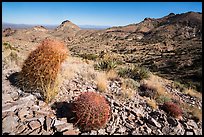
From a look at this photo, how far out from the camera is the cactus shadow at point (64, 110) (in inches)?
217

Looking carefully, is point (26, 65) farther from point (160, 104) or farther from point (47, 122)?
point (160, 104)

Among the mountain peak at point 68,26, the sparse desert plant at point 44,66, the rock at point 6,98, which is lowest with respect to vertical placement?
the mountain peak at point 68,26

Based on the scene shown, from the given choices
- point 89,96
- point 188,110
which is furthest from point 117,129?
point 188,110

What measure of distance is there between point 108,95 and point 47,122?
236 cm

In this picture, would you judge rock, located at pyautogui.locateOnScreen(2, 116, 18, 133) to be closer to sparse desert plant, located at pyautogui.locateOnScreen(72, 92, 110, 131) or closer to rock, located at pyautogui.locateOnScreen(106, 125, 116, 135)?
sparse desert plant, located at pyautogui.locateOnScreen(72, 92, 110, 131)

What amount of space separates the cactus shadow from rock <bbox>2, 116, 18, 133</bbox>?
92 cm

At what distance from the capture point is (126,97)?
7168mm

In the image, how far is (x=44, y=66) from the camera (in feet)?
21.6

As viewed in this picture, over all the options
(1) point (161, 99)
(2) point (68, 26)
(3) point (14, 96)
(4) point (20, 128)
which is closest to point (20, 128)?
(4) point (20, 128)

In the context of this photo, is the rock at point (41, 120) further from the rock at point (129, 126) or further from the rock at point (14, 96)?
the rock at point (129, 126)

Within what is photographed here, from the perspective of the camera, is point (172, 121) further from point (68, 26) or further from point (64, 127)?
point (68, 26)

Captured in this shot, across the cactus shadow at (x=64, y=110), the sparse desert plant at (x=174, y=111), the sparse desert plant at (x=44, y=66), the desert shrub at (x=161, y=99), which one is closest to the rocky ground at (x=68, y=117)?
the cactus shadow at (x=64, y=110)

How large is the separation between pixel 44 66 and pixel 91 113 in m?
2.17

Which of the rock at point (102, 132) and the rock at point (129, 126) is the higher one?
the rock at point (129, 126)
